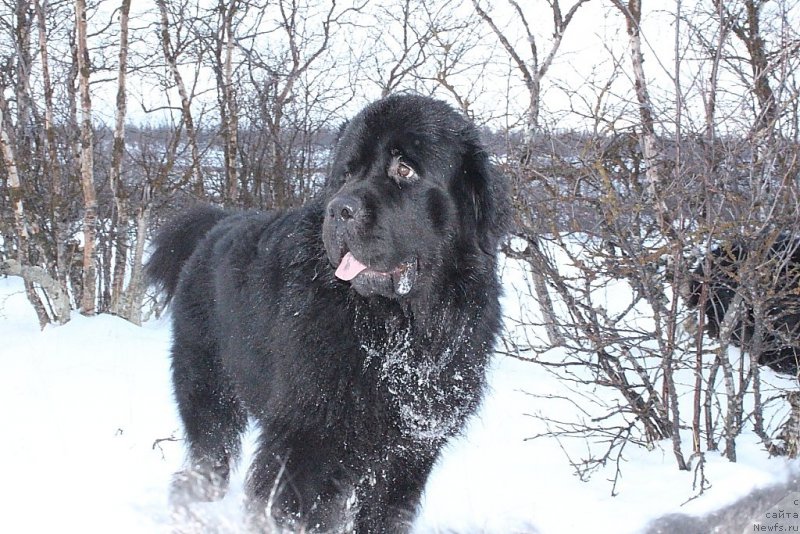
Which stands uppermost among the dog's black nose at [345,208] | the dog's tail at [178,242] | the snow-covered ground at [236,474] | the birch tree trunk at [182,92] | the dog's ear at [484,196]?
the birch tree trunk at [182,92]

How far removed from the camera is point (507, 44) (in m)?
6.57

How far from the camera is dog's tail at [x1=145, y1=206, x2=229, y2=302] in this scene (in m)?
4.15

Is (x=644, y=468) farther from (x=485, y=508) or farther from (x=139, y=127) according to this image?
(x=139, y=127)

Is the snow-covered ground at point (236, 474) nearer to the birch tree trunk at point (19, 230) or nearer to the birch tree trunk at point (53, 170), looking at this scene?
the birch tree trunk at point (19, 230)

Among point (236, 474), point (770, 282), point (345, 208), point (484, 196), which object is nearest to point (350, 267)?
point (345, 208)

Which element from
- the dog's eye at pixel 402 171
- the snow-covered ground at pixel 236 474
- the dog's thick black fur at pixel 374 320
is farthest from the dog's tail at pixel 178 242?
the dog's eye at pixel 402 171

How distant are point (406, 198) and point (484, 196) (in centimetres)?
37

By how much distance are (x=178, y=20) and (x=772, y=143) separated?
772 cm

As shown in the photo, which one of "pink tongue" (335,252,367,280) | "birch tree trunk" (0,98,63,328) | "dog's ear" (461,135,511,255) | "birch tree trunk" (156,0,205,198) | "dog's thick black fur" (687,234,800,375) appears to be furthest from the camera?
"birch tree trunk" (156,0,205,198)

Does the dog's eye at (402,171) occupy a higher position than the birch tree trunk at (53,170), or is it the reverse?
the birch tree trunk at (53,170)

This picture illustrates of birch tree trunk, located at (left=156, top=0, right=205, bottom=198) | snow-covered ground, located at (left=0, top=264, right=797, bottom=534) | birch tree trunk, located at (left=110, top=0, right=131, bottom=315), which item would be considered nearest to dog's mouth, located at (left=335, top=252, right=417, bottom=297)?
snow-covered ground, located at (left=0, top=264, right=797, bottom=534)

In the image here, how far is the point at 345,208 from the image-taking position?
7.68 ft

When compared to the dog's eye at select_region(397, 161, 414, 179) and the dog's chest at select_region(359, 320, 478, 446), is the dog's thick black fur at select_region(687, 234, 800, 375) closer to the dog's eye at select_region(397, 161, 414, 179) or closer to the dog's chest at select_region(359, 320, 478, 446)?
the dog's chest at select_region(359, 320, 478, 446)

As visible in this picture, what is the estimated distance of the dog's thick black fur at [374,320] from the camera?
98.8 inches
